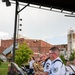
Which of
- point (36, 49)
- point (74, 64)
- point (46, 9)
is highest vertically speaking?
point (46, 9)

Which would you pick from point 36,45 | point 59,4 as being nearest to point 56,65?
point 59,4

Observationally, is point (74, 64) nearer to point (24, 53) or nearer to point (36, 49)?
point (24, 53)

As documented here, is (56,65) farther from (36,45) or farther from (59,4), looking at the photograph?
(36,45)

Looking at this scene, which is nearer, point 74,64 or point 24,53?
point 74,64

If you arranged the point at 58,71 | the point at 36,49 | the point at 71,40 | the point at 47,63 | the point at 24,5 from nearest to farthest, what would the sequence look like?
the point at 58,71 → the point at 47,63 → the point at 24,5 → the point at 71,40 → the point at 36,49

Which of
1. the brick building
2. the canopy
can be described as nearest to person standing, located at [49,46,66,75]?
the canopy

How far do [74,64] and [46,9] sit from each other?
11.9 ft

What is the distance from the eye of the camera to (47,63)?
8211 mm

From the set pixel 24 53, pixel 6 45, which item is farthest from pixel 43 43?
pixel 24 53

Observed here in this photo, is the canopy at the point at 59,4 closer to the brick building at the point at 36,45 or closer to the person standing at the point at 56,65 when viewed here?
the person standing at the point at 56,65

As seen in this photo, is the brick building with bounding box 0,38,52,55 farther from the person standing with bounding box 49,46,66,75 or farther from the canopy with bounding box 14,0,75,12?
the person standing with bounding box 49,46,66,75

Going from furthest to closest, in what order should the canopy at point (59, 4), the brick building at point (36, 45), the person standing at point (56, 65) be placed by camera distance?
1. the brick building at point (36, 45)
2. the canopy at point (59, 4)
3. the person standing at point (56, 65)

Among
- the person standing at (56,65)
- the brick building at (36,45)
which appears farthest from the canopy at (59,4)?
the brick building at (36,45)

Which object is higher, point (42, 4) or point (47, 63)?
point (42, 4)
